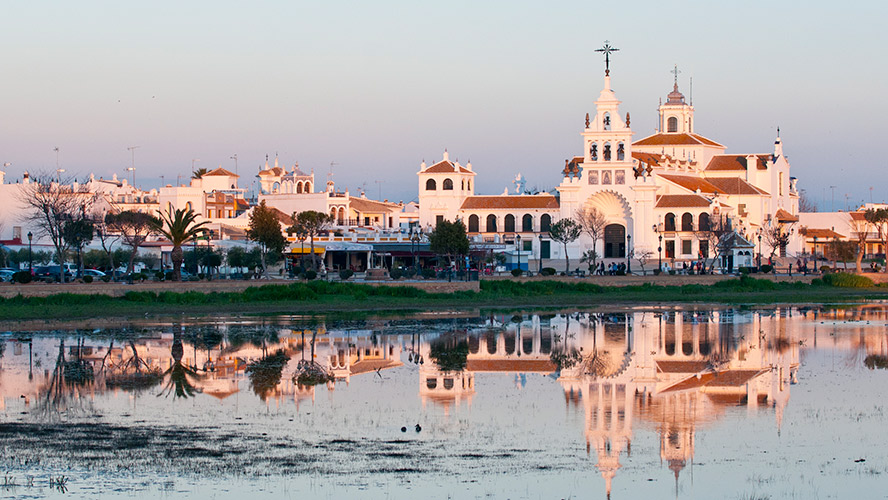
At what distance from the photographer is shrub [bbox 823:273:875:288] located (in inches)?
2005

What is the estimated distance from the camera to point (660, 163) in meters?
86.2

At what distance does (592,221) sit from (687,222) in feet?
21.1

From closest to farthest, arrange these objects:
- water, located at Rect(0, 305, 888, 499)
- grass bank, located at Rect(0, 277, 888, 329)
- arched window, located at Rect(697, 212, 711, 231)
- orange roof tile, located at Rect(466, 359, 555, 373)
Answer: water, located at Rect(0, 305, 888, 499), orange roof tile, located at Rect(466, 359, 555, 373), grass bank, located at Rect(0, 277, 888, 329), arched window, located at Rect(697, 212, 711, 231)

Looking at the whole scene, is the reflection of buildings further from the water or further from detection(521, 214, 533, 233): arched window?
detection(521, 214, 533, 233): arched window

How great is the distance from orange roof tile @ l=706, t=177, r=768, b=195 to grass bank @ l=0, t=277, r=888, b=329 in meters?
34.3

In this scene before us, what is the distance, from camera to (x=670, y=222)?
79375 mm

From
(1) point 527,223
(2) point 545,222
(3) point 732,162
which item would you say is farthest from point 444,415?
(3) point 732,162

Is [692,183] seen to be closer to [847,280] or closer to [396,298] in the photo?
[847,280]

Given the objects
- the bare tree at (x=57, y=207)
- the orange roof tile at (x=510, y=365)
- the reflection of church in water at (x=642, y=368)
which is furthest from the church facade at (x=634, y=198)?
the orange roof tile at (x=510, y=365)

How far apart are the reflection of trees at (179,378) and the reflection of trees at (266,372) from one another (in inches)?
43.5

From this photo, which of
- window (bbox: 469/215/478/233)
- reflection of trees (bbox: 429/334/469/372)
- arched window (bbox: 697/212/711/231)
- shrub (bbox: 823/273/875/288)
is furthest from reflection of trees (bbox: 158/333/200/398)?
window (bbox: 469/215/478/233)

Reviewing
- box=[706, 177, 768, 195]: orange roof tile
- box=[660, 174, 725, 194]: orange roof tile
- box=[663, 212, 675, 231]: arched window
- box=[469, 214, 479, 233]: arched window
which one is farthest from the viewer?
box=[469, 214, 479, 233]: arched window

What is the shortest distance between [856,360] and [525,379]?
25.5 feet

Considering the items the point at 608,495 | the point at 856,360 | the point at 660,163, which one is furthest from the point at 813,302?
the point at 660,163
